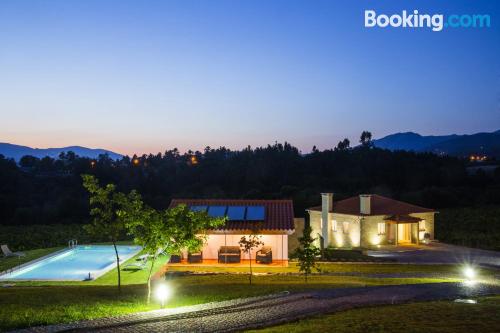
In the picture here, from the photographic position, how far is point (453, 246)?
2767cm

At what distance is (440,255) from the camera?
24141 millimetres

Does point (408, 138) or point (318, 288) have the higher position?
point (408, 138)

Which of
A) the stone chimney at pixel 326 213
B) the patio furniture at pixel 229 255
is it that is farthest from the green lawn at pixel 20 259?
the stone chimney at pixel 326 213

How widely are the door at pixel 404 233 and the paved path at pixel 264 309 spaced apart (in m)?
13.6

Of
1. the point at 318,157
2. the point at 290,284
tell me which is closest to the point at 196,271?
the point at 290,284

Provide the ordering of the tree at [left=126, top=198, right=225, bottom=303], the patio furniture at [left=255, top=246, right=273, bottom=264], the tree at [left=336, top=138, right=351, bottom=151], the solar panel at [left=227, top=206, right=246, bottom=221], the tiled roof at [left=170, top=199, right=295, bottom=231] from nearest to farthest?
the tree at [left=126, top=198, right=225, bottom=303] < the patio furniture at [left=255, top=246, right=273, bottom=264] < the tiled roof at [left=170, top=199, right=295, bottom=231] < the solar panel at [left=227, top=206, right=246, bottom=221] < the tree at [left=336, top=138, right=351, bottom=151]

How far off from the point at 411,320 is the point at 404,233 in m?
19.5

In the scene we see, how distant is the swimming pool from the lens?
68.0 ft

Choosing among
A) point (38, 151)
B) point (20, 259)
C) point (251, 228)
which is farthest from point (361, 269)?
point (38, 151)

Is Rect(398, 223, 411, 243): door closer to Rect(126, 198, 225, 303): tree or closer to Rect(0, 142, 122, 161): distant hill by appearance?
Rect(126, 198, 225, 303): tree

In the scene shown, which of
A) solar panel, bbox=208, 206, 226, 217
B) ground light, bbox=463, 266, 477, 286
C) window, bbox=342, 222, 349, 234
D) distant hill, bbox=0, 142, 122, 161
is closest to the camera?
ground light, bbox=463, 266, 477, 286

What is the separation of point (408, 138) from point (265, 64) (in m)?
145

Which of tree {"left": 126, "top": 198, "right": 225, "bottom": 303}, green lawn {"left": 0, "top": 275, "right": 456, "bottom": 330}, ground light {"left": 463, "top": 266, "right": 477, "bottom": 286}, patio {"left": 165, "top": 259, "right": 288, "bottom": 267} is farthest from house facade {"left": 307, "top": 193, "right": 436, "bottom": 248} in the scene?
tree {"left": 126, "top": 198, "right": 225, "bottom": 303}

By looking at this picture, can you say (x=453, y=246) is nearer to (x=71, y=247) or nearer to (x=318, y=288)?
(x=318, y=288)
